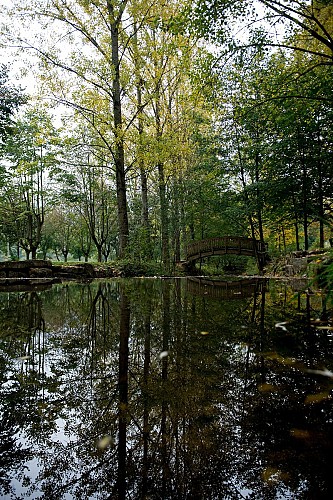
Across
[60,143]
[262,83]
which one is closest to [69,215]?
[60,143]

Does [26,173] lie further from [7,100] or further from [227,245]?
[227,245]

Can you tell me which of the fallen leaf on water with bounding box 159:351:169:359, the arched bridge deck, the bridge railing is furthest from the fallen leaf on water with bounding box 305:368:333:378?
the bridge railing

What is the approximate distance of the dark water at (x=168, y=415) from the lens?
86 cm

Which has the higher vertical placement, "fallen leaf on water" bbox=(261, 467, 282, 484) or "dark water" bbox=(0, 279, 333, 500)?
"fallen leaf on water" bbox=(261, 467, 282, 484)

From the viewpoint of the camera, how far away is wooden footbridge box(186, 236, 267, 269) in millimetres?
16766

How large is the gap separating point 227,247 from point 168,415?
17.5 metres

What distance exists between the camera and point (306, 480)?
32.4 inches

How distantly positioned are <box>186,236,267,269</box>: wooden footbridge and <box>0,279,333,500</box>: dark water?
14.6 meters

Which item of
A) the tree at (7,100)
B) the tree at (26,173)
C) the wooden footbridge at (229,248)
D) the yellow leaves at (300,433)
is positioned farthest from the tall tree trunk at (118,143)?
the yellow leaves at (300,433)

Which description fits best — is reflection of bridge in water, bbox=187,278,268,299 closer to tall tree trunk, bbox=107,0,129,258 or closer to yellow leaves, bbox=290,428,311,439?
yellow leaves, bbox=290,428,311,439

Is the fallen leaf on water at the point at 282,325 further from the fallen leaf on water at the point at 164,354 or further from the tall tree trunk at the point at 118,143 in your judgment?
the tall tree trunk at the point at 118,143

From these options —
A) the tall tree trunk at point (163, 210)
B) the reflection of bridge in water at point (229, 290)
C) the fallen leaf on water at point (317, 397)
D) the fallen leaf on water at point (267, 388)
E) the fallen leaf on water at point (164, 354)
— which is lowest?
the reflection of bridge in water at point (229, 290)

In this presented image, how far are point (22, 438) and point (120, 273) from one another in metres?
11.0

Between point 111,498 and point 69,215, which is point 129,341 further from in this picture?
point 69,215
